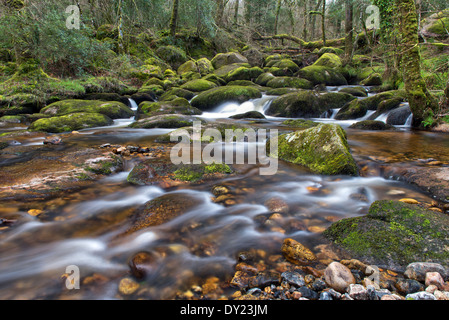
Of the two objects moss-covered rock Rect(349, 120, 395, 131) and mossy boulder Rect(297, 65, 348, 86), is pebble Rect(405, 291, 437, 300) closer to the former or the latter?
moss-covered rock Rect(349, 120, 395, 131)

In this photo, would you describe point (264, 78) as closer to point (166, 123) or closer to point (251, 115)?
point (251, 115)

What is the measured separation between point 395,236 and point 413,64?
6.43 m

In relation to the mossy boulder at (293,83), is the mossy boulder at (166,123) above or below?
below

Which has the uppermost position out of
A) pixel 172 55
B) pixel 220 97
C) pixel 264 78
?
pixel 172 55

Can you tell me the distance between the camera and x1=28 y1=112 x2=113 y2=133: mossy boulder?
738 cm

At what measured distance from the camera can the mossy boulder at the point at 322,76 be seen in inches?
603

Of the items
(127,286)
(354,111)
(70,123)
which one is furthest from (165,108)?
(127,286)

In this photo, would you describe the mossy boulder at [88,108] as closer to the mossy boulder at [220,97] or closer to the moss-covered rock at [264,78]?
the mossy boulder at [220,97]

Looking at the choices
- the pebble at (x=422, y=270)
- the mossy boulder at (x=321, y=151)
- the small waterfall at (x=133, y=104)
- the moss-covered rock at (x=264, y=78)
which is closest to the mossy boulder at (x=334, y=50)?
the moss-covered rock at (x=264, y=78)

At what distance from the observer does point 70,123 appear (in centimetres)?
778

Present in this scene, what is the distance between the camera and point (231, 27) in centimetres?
2923

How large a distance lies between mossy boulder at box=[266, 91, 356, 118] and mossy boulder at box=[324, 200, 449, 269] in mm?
8331

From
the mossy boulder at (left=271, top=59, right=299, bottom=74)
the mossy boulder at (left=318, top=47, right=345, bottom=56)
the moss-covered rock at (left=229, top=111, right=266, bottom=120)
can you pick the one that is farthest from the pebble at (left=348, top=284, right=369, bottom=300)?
the mossy boulder at (left=318, top=47, right=345, bottom=56)

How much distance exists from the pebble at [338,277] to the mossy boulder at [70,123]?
327 inches
